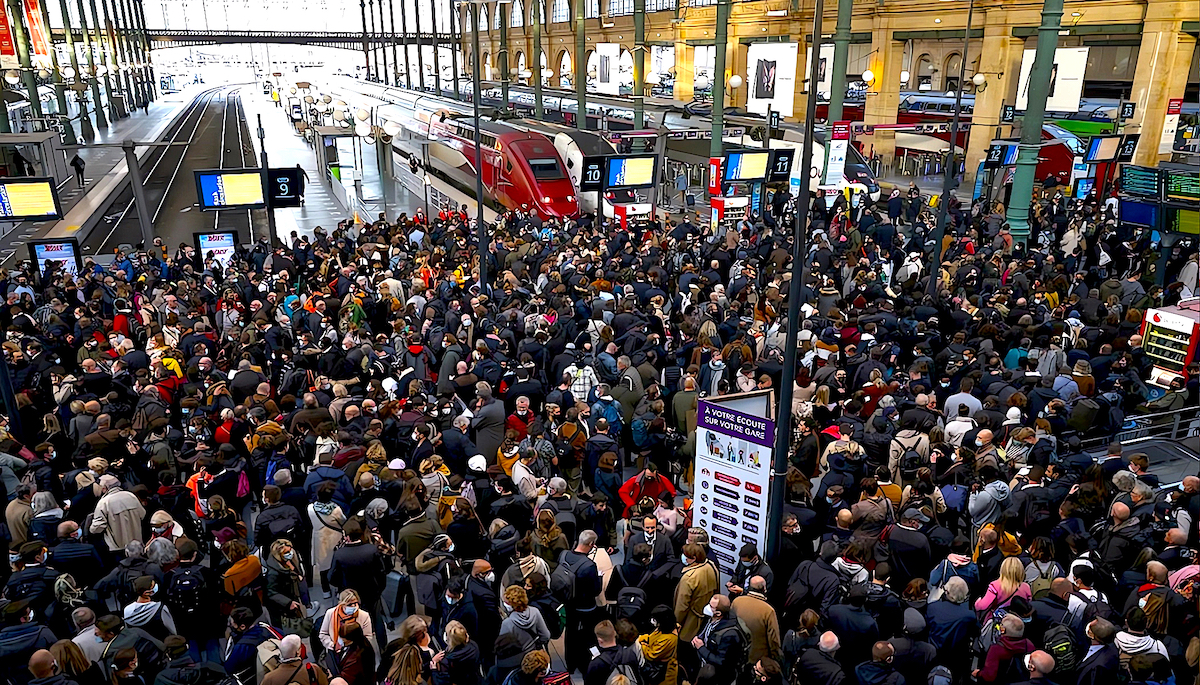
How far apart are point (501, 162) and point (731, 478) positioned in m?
18.5

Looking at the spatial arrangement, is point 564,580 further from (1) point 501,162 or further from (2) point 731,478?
(1) point 501,162

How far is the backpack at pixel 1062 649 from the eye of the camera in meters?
5.33

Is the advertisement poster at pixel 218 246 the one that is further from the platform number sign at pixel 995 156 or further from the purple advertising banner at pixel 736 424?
the platform number sign at pixel 995 156

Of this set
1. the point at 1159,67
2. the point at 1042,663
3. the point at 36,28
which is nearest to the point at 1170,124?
the point at 1159,67

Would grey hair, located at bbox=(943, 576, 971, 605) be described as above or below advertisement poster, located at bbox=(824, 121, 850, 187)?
below

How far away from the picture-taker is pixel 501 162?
24344 mm

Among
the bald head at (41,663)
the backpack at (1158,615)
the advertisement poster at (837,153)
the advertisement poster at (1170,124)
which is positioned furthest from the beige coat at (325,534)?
the advertisement poster at (1170,124)

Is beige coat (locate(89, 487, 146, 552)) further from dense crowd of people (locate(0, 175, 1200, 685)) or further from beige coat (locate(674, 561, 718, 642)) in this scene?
beige coat (locate(674, 561, 718, 642))

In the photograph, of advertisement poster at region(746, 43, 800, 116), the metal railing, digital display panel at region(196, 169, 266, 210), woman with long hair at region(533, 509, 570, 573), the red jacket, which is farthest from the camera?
advertisement poster at region(746, 43, 800, 116)

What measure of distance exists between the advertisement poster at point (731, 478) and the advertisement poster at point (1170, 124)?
29819mm

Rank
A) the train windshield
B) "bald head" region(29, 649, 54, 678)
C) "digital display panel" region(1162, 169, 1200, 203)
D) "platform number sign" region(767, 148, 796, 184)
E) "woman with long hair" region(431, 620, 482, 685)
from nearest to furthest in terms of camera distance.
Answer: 1. "bald head" region(29, 649, 54, 678)
2. "woman with long hair" region(431, 620, 482, 685)
3. "digital display panel" region(1162, 169, 1200, 203)
4. "platform number sign" region(767, 148, 796, 184)
5. the train windshield

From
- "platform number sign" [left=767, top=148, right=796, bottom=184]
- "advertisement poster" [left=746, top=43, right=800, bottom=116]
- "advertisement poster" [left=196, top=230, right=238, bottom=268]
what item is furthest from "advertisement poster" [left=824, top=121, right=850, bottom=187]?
"advertisement poster" [left=196, top=230, right=238, bottom=268]

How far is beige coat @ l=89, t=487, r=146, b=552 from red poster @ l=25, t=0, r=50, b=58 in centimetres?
3340

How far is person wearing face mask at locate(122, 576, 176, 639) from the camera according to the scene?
5.87 m
